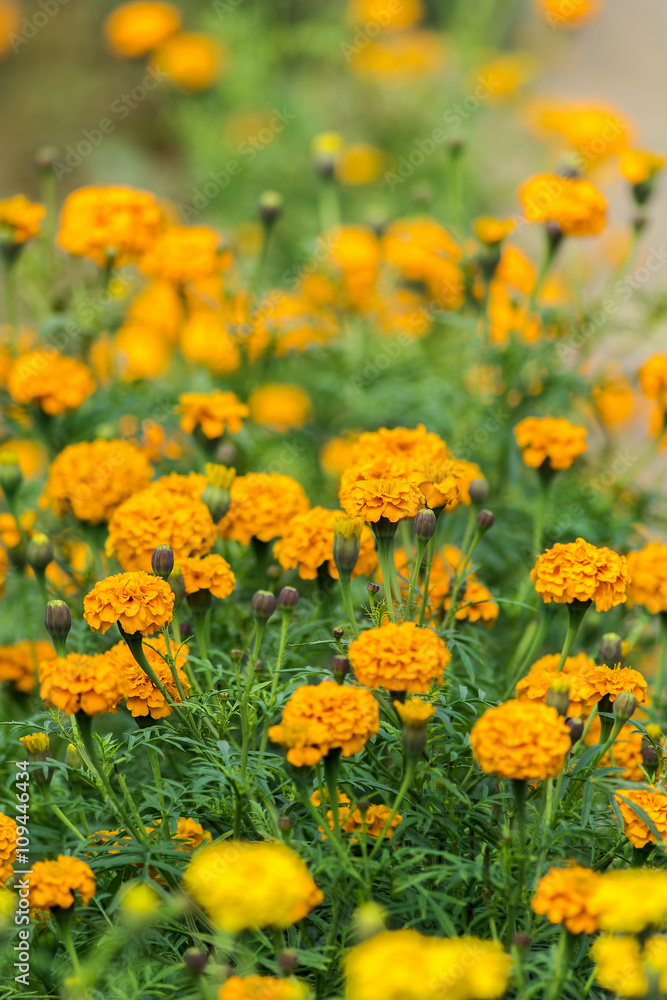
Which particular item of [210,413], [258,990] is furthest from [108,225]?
[258,990]

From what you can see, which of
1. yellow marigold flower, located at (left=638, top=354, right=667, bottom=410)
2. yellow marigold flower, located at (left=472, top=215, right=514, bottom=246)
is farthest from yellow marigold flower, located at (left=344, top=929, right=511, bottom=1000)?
yellow marigold flower, located at (left=472, top=215, right=514, bottom=246)

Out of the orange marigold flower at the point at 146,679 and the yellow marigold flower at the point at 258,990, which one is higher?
the yellow marigold flower at the point at 258,990

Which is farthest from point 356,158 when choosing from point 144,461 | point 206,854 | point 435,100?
point 206,854

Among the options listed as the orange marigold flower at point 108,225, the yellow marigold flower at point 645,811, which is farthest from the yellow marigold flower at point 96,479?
the yellow marigold flower at point 645,811

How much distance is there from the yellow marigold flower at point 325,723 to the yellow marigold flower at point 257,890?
12 cm

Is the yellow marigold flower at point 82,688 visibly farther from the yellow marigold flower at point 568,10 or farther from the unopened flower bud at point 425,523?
the yellow marigold flower at point 568,10

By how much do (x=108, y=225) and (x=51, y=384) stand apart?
466 millimetres

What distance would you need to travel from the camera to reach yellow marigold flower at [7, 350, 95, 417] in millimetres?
2135

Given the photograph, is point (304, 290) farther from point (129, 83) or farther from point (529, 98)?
point (129, 83)

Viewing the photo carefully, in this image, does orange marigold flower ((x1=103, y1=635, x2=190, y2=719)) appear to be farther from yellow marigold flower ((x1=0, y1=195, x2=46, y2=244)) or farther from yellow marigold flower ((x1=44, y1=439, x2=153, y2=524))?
yellow marigold flower ((x1=0, y1=195, x2=46, y2=244))

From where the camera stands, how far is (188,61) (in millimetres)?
4926

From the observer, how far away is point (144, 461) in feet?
6.27

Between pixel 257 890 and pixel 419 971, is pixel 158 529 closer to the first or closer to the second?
pixel 257 890

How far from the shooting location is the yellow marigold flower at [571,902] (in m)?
1.09
